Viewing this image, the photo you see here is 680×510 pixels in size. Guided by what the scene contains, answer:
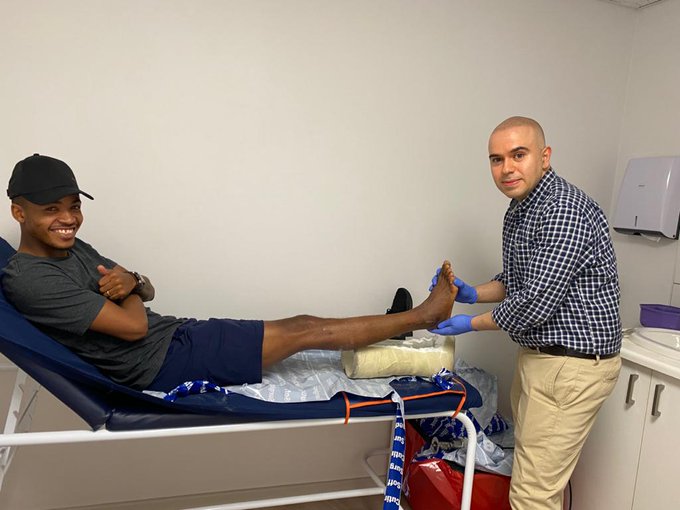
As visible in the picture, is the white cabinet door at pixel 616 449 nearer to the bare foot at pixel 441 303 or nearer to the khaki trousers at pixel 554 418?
the khaki trousers at pixel 554 418

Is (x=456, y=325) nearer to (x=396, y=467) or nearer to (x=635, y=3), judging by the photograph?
(x=396, y=467)

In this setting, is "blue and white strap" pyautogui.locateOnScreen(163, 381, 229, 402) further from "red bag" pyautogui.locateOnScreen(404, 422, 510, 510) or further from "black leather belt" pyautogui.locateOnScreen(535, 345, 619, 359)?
"black leather belt" pyautogui.locateOnScreen(535, 345, 619, 359)

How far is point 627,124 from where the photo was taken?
8.93ft

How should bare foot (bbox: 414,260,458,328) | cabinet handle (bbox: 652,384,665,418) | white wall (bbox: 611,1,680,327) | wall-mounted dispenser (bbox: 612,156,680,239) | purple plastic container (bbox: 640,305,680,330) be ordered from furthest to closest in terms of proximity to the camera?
white wall (bbox: 611,1,680,327), wall-mounted dispenser (bbox: 612,156,680,239), purple plastic container (bbox: 640,305,680,330), bare foot (bbox: 414,260,458,328), cabinet handle (bbox: 652,384,665,418)

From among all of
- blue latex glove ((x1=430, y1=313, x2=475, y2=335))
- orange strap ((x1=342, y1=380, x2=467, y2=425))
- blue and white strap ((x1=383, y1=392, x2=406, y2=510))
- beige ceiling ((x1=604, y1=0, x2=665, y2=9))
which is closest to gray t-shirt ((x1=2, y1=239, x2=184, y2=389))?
orange strap ((x1=342, y1=380, x2=467, y2=425))

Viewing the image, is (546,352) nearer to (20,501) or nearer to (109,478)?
(109,478)

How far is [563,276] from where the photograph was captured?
63.2 inches

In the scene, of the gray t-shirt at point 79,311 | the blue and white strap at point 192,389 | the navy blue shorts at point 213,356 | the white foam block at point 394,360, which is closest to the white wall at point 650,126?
the white foam block at point 394,360

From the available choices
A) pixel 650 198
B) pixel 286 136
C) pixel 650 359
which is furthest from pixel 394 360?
pixel 650 198

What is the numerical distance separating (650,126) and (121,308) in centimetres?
242

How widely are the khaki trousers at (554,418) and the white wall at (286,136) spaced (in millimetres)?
806

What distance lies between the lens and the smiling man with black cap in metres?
1.57

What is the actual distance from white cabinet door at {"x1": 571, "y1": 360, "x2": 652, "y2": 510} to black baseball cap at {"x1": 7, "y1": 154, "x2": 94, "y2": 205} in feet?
6.25

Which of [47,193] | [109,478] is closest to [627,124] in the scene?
[47,193]
